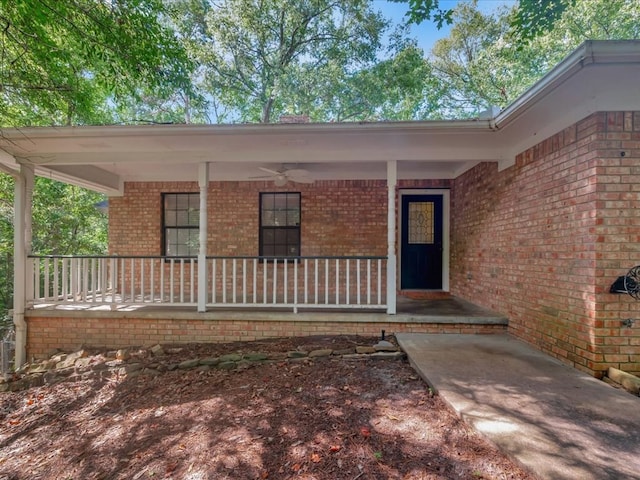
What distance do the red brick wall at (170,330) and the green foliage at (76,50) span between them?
3.24 meters

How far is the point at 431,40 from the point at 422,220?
38.4 feet

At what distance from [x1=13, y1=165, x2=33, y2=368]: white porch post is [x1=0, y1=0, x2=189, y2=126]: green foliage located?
1.05m

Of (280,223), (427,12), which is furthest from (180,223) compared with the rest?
(427,12)

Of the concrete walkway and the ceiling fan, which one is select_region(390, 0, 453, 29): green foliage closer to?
the ceiling fan

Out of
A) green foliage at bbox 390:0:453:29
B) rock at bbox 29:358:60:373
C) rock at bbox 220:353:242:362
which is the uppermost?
green foliage at bbox 390:0:453:29

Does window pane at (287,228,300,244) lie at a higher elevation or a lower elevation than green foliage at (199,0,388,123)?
lower

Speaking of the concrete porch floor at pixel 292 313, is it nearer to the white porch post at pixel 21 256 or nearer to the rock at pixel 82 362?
the white porch post at pixel 21 256

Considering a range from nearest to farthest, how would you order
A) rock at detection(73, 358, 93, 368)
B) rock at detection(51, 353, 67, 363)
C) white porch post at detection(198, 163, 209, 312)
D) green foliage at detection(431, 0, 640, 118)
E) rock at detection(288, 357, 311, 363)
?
rock at detection(288, 357, 311, 363)
rock at detection(73, 358, 93, 368)
rock at detection(51, 353, 67, 363)
white porch post at detection(198, 163, 209, 312)
green foliage at detection(431, 0, 640, 118)

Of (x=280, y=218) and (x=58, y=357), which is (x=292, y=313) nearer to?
(x=280, y=218)

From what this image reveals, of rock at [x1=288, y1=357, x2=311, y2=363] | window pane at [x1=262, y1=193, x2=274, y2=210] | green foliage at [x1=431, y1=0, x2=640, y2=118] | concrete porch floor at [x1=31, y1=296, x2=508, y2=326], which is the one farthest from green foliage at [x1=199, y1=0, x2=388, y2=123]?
rock at [x1=288, y1=357, x2=311, y2=363]

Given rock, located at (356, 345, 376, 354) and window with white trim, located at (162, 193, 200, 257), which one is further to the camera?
window with white trim, located at (162, 193, 200, 257)

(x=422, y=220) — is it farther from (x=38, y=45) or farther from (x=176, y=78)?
(x=38, y=45)

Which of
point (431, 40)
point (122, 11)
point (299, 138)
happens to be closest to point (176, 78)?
point (122, 11)

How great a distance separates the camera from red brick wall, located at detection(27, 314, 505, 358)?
4398mm
